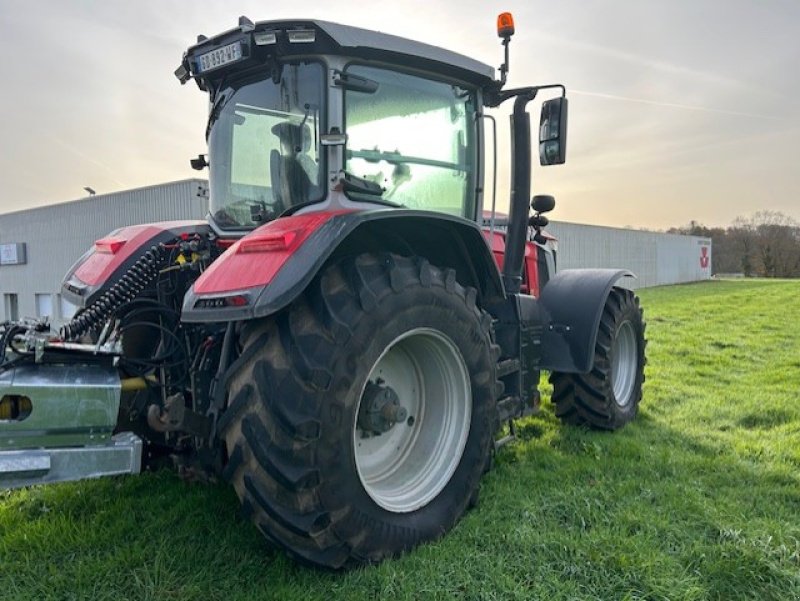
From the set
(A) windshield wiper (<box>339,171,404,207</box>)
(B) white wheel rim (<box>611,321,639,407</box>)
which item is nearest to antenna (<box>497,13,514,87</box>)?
(A) windshield wiper (<box>339,171,404,207</box>)

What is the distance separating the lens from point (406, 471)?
10.2 feet

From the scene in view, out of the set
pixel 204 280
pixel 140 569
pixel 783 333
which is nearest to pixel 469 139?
pixel 204 280

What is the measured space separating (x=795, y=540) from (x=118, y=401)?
10.3 feet

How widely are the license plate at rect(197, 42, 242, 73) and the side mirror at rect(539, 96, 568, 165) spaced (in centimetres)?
177

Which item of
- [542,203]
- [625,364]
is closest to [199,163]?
[542,203]

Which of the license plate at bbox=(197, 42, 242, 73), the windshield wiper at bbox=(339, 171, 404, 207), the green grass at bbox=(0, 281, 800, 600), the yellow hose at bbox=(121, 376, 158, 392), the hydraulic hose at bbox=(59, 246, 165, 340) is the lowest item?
the green grass at bbox=(0, 281, 800, 600)

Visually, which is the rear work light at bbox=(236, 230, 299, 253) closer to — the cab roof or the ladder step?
the cab roof

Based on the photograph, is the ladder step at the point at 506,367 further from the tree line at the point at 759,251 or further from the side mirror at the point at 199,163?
the tree line at the point at 759,251

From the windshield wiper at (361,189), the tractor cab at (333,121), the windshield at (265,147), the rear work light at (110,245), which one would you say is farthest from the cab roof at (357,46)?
the rear work light at (110,245)

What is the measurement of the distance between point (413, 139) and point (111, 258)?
6.31 ft

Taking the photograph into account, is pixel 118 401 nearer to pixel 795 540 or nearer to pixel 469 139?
pixel 469 139

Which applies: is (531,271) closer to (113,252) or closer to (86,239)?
(113,252)

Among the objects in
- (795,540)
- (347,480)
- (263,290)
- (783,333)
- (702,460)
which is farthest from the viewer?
(783,333)

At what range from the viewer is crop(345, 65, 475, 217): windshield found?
3166mm
